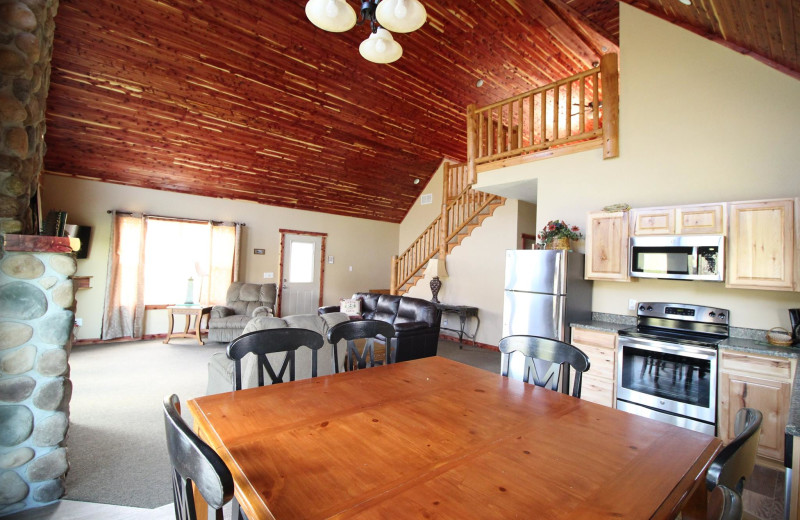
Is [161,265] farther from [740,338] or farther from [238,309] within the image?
[740,338]

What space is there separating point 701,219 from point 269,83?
534 centimetres

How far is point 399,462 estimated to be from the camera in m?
1.12

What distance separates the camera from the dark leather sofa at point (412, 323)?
15.8 feet

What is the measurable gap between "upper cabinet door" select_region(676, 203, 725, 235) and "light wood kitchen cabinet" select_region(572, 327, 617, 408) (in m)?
1.09

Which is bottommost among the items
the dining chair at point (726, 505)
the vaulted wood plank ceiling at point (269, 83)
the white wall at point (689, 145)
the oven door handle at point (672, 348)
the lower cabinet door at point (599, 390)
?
the lower cabinet door at point (599, 390)

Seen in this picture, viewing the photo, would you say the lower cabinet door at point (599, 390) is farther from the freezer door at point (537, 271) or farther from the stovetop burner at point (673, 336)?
the freezer door at point (537, 271)

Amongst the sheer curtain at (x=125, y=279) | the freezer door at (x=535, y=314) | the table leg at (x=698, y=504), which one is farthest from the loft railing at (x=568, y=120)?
the sheer curtain at (x=125, y=279)

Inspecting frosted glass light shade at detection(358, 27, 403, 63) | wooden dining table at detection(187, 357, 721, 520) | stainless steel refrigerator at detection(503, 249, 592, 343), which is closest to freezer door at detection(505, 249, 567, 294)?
stainless steel refrigerator at detection(503, 249, 592, 343)

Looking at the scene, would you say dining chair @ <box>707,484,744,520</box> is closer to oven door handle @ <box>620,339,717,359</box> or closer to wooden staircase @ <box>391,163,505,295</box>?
oven door handle @ <box>620,339,717,359</box>

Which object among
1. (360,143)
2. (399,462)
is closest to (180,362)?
(360,143)

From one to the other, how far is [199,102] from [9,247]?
3.96 m

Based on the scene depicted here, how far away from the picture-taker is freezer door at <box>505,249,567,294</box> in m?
3.73

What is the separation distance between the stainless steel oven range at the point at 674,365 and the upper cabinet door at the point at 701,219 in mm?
676

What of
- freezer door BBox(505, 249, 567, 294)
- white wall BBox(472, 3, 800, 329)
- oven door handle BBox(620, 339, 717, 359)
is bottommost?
oven door handle BBox(620, 339, 717, 359)
